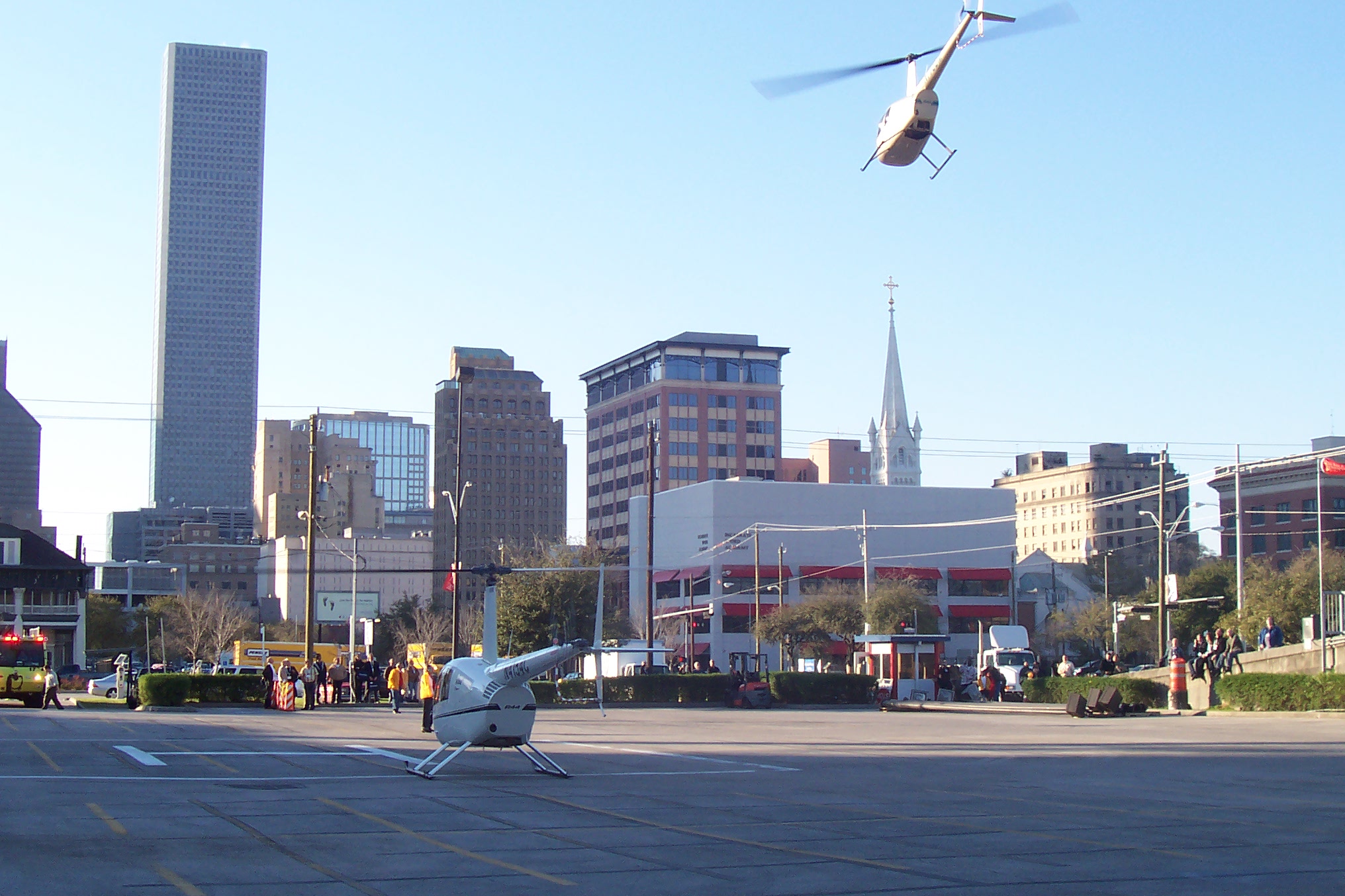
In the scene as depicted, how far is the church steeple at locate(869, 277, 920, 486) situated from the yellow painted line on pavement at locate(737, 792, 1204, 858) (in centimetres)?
16358

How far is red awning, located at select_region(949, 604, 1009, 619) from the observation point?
3935 inches

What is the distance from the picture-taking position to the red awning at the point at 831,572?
9675 cm

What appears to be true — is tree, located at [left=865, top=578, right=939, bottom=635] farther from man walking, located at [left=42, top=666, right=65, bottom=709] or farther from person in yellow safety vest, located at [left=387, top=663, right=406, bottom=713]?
man walking, located at [left=42, top=666, right=65, bottom=709]

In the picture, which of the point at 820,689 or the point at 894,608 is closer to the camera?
the point at 820,689

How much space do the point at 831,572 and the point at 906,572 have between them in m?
5.37

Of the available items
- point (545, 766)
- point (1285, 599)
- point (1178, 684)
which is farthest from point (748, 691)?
point (1285, 599)

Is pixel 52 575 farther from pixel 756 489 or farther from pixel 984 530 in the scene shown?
pixel 984 530

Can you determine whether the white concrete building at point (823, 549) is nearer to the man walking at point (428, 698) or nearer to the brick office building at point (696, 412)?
the brick office building at point (696, 412)

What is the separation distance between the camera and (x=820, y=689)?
49.7m

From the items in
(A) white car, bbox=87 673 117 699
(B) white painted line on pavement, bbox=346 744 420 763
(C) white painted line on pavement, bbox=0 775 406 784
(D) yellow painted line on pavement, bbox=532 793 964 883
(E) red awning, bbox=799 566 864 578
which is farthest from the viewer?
(E) red awning, bbox=799 566 864 578

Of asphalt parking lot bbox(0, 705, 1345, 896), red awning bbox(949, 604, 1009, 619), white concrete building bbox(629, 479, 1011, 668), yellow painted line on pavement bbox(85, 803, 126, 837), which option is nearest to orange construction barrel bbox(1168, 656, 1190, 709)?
asphalt parking lot bbox(0, 705, 1345, 896)

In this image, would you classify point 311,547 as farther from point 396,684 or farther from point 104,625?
point 104,625

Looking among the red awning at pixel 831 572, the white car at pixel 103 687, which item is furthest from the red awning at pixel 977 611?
the white car at pixel 103 687

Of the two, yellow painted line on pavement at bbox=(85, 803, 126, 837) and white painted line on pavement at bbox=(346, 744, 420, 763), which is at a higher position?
yellow painted line on pavement at bbox=(85, 803, 126, 837)
